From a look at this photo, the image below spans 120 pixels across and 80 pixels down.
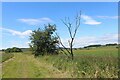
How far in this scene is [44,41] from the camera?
50656mm

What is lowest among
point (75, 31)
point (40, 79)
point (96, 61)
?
point (40, 79)

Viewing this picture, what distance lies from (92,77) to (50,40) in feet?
122

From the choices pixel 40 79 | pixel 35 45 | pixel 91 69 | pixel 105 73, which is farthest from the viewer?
pixel 35 45

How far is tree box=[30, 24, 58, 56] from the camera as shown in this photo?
161 ft

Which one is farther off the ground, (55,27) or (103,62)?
(55,27)

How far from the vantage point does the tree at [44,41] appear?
161 ft

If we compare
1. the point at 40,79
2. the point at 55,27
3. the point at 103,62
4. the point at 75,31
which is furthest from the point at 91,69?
the point at 55,27

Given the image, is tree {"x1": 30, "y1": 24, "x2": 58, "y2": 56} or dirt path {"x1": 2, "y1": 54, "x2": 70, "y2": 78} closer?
dirt path {"x1": 2, "y1": 54, "x2": 70, "y2": 78}

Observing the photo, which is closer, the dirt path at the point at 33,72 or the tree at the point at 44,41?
the dirt path at the point at 33,72

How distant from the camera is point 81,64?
55.0 feet

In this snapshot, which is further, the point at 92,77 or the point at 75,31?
the point at 75,31

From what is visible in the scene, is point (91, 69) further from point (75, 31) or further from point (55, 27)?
point (55, 27)

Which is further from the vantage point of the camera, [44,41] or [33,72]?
[44,41]

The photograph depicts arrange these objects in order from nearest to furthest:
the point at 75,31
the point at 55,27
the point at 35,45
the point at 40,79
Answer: the point at 40,79
the point at 75,31
the point at 55,27
the point at 35,45
